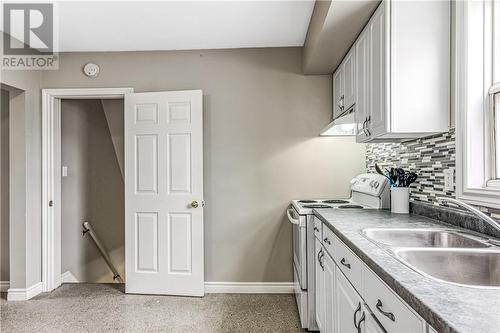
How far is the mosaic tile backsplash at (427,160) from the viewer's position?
5.34 ft

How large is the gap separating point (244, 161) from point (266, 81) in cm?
84

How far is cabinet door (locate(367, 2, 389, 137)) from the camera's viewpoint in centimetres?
164

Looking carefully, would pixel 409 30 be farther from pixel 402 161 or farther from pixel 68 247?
pixel 68 247

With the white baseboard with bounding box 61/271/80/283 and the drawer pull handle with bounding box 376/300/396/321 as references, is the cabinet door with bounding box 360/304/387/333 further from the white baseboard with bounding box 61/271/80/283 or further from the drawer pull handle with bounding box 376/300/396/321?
the white baseboard with bounding box 61/271/80/283

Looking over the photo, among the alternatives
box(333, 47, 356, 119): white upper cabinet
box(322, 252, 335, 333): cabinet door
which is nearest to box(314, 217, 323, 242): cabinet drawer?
box(322, 252, 335, 333): cabinet door

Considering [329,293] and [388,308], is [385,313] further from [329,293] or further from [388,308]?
[329,293]

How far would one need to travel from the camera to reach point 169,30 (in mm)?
2576

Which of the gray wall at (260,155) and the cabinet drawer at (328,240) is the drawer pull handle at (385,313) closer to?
the cabinet drawer at (328,240)

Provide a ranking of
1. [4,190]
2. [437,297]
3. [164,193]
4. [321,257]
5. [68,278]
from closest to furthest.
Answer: [437,297]
[321,257]
[164,193]
[4,190]
[68,278]

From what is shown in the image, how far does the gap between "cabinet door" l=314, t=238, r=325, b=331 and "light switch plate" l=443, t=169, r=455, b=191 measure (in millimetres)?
804

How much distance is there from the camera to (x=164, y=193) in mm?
2803

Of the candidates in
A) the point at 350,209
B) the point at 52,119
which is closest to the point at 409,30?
the point at 350,209

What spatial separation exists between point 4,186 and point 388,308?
3.55 m

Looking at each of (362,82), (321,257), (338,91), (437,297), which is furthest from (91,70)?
(437,297)
